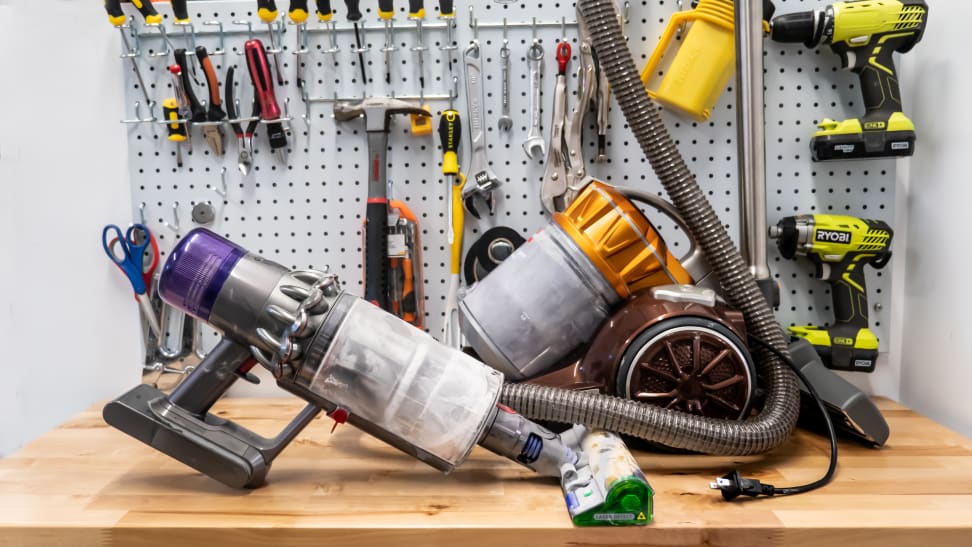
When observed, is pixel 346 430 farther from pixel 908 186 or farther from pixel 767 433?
pixel 908 186

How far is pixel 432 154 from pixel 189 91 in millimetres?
454

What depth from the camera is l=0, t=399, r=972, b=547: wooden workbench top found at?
2.23 feet

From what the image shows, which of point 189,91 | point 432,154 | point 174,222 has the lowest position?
point 174,222

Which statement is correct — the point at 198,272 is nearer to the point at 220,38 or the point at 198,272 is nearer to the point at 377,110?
the point at 377,110

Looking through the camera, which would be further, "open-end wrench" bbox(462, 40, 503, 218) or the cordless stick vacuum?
"open-end wrench" bbox(462, 40, 503, 218)

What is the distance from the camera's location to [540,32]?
111 cm

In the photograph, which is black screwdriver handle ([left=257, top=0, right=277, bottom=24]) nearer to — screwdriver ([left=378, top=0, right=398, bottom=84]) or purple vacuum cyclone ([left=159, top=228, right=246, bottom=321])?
screwdriver ([left=378, top=0, right=398, bottom=84])

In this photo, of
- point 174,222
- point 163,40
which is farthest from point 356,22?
point 174,222

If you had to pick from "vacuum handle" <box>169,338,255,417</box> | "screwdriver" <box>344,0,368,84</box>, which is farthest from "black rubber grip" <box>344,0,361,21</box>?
"vacuum handle" <box>169,338,255,417</box>

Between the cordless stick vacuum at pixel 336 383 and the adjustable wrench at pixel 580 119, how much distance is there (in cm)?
45

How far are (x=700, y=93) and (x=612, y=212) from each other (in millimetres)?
→ 337

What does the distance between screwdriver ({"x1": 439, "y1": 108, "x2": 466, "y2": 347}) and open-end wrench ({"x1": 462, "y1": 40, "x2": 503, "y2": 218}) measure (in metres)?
0.02

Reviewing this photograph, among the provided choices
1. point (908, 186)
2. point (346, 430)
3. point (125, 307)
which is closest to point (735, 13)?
point (908, 186)

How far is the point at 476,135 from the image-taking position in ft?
3.66
